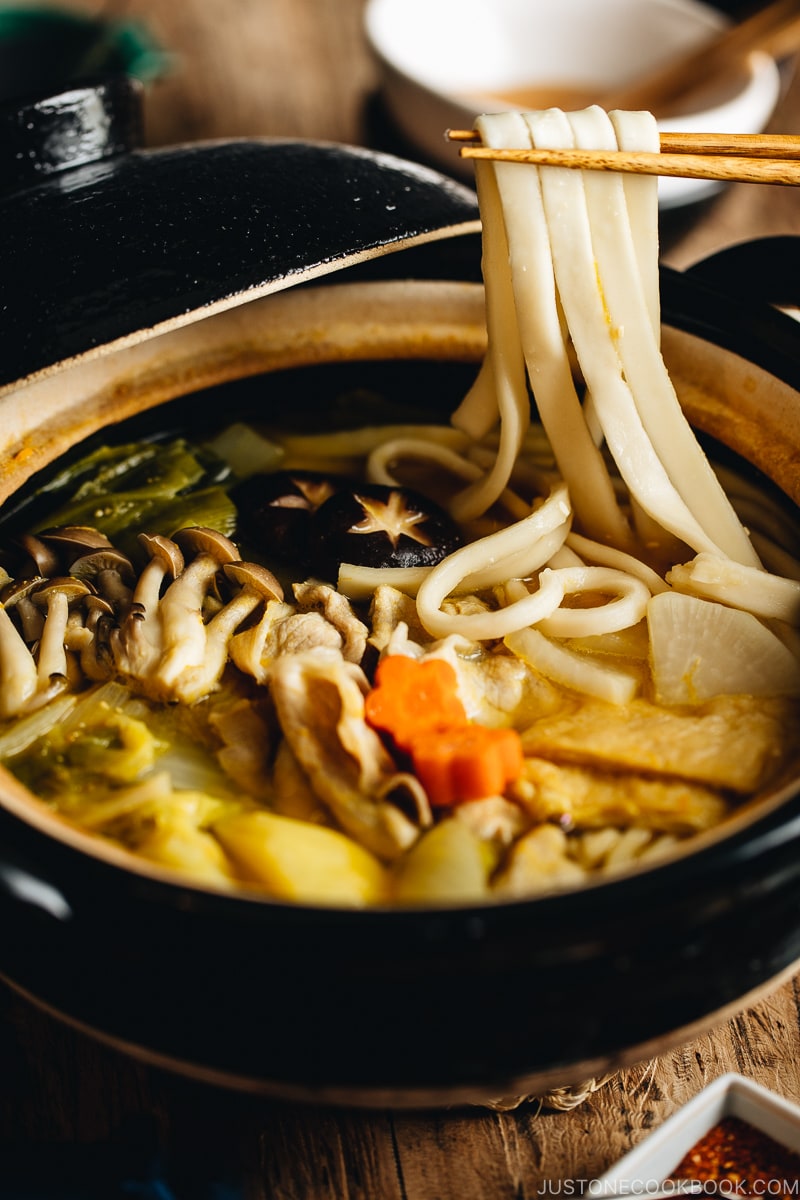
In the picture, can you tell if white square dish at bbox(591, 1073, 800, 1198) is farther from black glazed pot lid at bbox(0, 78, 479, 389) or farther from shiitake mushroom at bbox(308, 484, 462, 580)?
black glazed pot lid at bbox(0, 78, 479, 389)

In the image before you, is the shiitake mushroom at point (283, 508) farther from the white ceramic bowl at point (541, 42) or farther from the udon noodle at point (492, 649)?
the white ceramic bowl at point (541, 42)

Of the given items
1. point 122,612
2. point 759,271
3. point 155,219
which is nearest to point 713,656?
point 759,271

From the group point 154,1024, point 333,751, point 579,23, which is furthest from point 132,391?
point 579,23

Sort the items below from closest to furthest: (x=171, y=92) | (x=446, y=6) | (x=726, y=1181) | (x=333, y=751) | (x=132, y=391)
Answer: (x=726, y=1181)
(x=333, y=751)
(x=132, y=391)
(x=446, y=6)
(x=171, y=92)

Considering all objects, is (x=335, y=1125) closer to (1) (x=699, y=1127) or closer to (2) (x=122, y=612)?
(1) (x=699, y=1127)

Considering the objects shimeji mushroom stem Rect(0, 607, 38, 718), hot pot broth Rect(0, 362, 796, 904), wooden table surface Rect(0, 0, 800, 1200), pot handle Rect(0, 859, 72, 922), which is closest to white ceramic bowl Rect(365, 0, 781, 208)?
hot pot broth Rect(0, 362, 796, 904)

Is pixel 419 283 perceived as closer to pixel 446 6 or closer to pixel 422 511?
pixel 422 511

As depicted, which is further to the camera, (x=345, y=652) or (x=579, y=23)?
(x=579, y=23)
